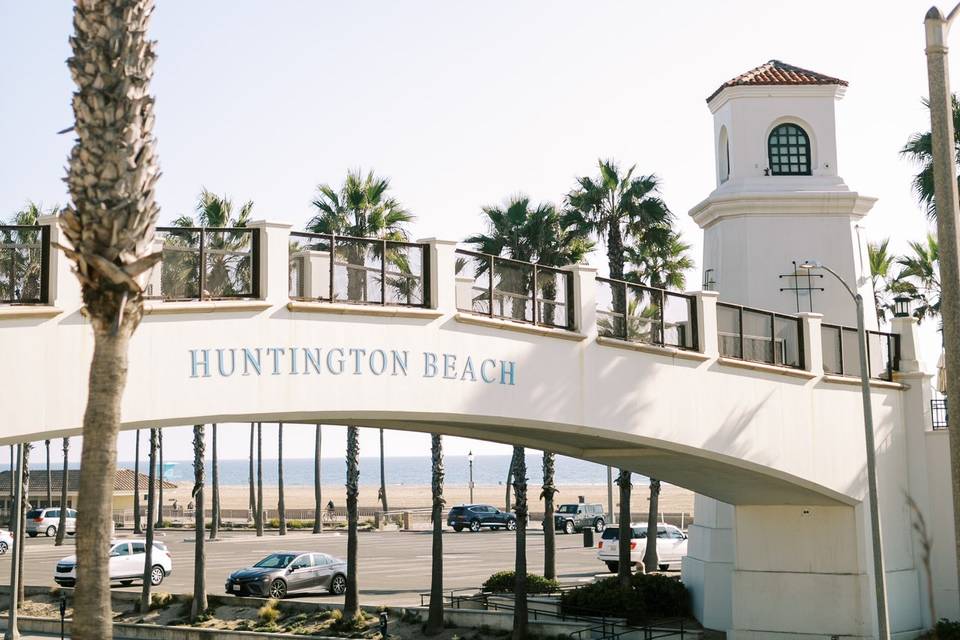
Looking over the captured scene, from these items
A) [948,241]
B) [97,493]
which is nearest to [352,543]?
[948,241]

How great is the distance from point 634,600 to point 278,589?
12.5 metres

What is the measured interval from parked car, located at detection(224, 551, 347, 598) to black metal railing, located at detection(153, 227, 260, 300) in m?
22.0

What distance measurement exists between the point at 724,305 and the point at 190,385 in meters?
12.7

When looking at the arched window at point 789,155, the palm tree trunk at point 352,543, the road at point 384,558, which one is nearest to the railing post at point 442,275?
the palm tree trunk at point 352,543

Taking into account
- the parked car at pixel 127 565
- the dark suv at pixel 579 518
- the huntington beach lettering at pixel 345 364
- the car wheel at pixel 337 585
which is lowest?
the car wheel at pixel 337 585

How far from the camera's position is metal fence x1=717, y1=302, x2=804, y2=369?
26.1 meters

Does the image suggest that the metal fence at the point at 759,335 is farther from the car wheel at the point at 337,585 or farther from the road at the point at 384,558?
the car wheel at the point at 337,585

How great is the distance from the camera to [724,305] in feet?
85.0

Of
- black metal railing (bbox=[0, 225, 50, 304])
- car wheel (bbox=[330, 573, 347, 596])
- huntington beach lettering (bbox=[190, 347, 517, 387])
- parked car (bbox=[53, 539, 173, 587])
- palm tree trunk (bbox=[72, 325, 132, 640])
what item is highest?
black metal railing (bbox=[0, 225, 50, 304])

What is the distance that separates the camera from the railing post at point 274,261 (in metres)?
18.3

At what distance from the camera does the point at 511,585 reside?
3631cm

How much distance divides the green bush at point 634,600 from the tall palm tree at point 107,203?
2165 centimetres

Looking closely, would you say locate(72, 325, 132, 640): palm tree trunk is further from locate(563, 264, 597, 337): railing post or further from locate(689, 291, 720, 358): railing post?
locate(689, 291, 720, 358): railing post

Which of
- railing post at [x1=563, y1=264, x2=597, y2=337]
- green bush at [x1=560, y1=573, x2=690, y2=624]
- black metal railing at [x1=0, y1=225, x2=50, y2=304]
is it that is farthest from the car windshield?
black metal railing at [x1=0, y1=225, x2=50, y2=304]
